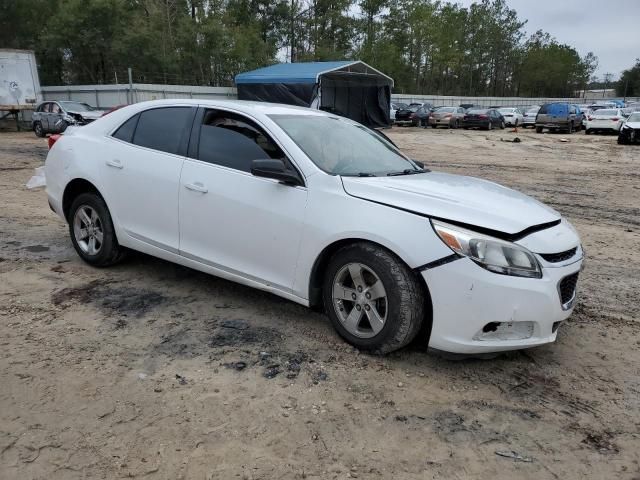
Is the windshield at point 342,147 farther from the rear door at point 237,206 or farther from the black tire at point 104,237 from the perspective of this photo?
the black tire at point 104,237

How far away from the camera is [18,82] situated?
2488 cm

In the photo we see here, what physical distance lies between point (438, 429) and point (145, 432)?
1507 mm

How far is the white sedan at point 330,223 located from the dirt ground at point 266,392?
12.0 inches

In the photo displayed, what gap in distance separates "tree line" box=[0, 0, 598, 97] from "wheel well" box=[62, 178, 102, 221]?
28149 mm

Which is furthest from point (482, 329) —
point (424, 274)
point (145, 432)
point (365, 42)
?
point (365, 42)

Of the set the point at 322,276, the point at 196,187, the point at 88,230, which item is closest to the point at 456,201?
the point at 322,276

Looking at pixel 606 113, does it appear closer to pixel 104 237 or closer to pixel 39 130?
pixel 39 130

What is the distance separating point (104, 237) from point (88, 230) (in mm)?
275

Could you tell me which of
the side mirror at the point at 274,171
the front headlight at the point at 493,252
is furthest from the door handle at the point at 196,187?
the front headlight at the point at 493,252

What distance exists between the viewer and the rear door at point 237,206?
3.66 m

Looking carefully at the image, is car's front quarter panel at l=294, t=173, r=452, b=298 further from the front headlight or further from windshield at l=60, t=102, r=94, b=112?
windshield at l=60, t=102, r=94, b=112

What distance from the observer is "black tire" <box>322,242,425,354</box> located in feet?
10.5

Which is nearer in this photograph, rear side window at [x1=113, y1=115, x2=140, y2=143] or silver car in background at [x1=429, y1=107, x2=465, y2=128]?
rear side window at [x1=113, y1=115, x2=140, y2=143]

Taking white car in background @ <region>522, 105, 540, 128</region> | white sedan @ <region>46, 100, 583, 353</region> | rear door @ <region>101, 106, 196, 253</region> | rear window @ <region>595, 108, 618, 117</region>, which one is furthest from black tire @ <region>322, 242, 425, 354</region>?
white car in background @ <region>522, 105, 540, 128</region>
